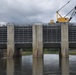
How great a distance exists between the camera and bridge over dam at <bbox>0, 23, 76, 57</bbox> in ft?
331

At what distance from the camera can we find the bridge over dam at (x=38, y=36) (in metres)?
101

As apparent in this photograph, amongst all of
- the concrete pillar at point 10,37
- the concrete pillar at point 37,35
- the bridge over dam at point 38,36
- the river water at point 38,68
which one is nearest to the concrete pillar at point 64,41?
the bridge over dam at point 38,36

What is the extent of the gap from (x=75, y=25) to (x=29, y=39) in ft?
58.3

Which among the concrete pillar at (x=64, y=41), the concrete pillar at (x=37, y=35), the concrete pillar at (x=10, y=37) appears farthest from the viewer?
the concrete pillar at (x=10, y=37)

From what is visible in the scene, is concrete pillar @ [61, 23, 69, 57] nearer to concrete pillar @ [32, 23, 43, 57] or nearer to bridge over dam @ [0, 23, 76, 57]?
bridge over dam @ [0, 23, 76, 57]

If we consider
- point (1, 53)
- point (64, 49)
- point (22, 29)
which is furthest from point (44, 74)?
point (1, 53)

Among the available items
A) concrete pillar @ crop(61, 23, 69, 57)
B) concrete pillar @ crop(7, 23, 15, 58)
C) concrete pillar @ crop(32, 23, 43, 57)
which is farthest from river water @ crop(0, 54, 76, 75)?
concrete pillar @ crop(7, 23, 15, 58)

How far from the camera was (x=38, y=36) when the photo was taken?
10219 cm

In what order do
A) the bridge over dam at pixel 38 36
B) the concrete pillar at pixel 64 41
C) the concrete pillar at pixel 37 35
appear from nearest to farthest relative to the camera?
the concrete pillar at pixel 64 41 < the bridge over dam at pixel 38 36 < the concrete pillar at pixel 37 35

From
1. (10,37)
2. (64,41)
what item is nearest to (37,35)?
(64,41)

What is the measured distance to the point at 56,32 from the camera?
340ft

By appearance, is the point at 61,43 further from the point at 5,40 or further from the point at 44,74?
the point at 44,74

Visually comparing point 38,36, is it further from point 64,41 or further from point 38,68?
point 38,68

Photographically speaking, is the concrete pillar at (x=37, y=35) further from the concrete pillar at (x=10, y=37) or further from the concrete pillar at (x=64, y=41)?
the concrete pillar at (x=10, y=37)
